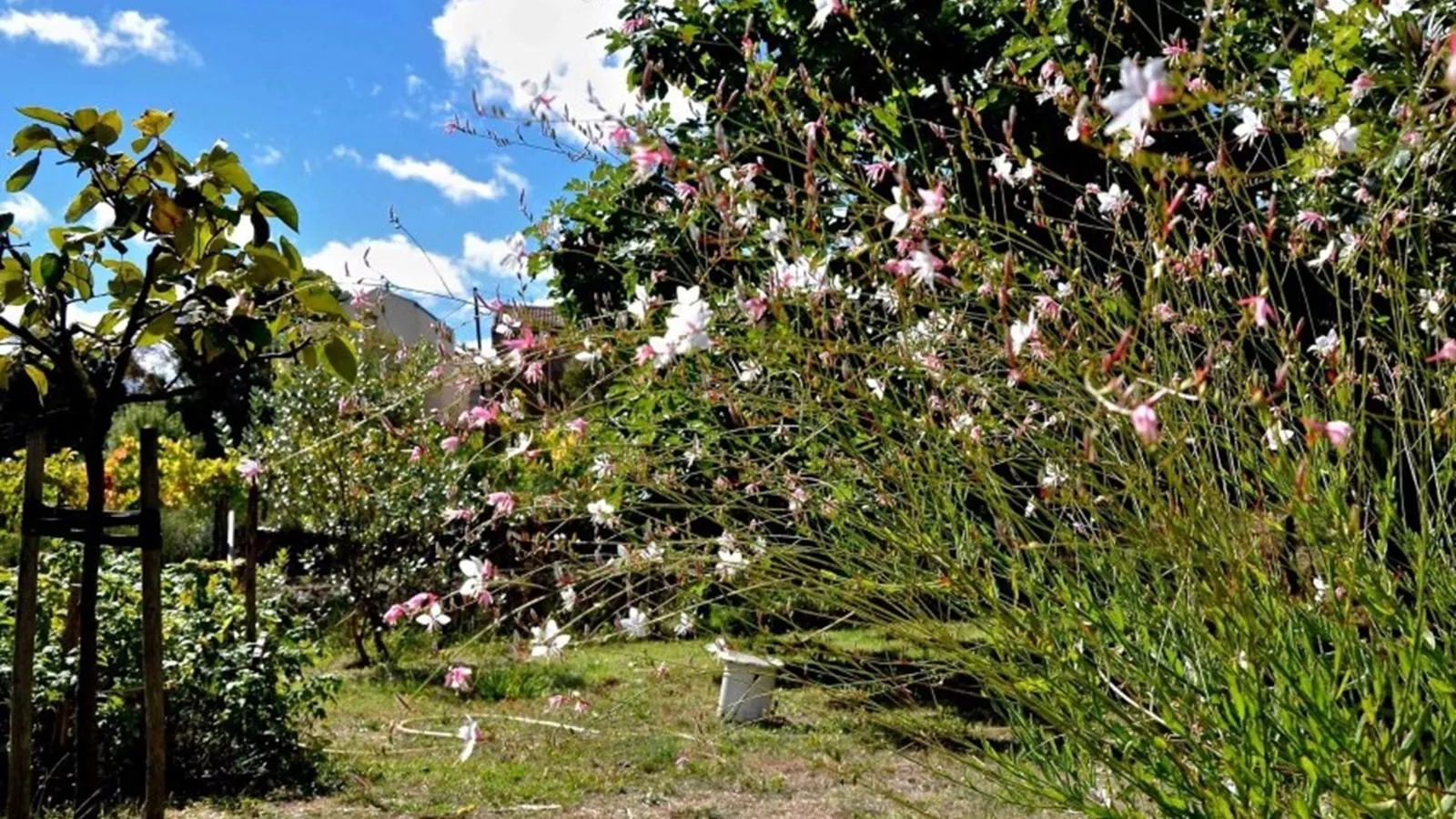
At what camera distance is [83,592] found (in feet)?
8.14

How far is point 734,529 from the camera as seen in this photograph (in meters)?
2.53

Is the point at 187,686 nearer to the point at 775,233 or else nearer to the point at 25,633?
the point at 25,633

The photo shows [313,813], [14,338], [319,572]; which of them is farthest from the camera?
[319,572]

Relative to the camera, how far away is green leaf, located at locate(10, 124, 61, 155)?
2.32m

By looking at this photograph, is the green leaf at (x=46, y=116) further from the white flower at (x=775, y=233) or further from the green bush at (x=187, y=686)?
the green bush at (x=187, y=686)

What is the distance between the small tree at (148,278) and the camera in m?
2.35

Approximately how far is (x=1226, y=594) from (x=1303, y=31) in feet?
9.69

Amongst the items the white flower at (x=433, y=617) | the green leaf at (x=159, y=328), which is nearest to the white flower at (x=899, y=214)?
the white flower at (x=433, y=617)

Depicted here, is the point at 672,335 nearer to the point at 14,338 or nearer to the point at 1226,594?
the point at 1226,594

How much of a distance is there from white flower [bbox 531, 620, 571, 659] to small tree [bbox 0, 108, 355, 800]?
0.67 meters

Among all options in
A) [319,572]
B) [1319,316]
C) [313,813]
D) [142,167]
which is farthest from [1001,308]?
[319,572]

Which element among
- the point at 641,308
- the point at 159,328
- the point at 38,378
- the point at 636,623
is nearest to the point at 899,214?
the point at 641,308

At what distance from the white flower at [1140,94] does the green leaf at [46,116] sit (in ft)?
6.46

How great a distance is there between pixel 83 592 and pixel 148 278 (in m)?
0.63
